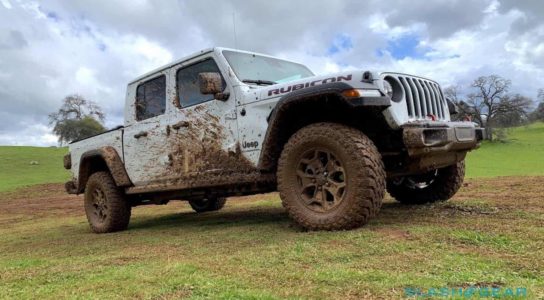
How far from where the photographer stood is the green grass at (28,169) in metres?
25.6

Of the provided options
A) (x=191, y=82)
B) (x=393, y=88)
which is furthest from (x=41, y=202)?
(x=393, y=88)

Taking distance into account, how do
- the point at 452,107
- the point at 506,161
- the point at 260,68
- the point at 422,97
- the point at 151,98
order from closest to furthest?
the point at 422,97
the point at 452,107
the point at 260,68
the point at 151,98
the point at 506,161

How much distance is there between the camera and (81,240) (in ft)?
20.5

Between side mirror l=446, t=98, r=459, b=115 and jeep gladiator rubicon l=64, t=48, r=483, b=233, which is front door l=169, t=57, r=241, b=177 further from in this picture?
side mirror l=446, t=98, r=459, b=115

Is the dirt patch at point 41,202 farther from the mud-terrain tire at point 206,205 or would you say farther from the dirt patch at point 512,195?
the dirt patch at point 512,195

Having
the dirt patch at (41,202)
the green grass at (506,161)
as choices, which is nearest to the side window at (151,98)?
the dirt patch at (41,202)

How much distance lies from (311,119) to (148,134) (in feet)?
8.31

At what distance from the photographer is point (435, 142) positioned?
178 inches

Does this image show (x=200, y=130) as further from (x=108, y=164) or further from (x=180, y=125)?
(x=108, y=164)

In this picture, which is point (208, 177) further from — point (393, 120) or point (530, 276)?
point (530, 276)

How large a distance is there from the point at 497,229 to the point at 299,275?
6.49ft

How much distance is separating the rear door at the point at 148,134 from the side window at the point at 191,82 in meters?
0.33

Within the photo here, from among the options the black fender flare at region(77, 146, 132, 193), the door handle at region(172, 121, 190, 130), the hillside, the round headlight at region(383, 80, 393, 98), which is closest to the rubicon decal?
the round headlight at region(383, 80, 393, 98)

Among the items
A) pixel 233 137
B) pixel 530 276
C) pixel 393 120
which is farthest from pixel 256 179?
pixel 530 276
